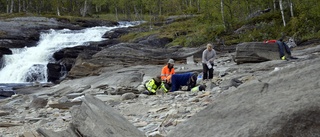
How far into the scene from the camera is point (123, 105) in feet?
48.1

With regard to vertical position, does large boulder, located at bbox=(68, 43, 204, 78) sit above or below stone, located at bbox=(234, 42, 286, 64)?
below

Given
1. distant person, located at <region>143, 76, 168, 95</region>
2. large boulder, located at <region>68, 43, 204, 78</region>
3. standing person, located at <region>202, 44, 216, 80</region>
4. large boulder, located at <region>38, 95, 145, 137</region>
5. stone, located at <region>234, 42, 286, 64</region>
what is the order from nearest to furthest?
large boulder, located at <region>38, 95, 145, 137</region> < distant person, located at <region>143, 76, 168, 95</region> < standing person, located at <region>202, 44, 216, 80</region> < stone, located at <region>234, 42, 286, 64</region> < large boulder, located at <region>68, 43, 204, 78</region>

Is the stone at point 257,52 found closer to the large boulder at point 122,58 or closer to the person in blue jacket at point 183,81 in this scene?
the person in blue jacket at point 183,81

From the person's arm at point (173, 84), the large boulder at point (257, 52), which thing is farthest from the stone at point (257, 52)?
the person's arm at point (173, 84)

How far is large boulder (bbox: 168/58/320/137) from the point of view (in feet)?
15.1

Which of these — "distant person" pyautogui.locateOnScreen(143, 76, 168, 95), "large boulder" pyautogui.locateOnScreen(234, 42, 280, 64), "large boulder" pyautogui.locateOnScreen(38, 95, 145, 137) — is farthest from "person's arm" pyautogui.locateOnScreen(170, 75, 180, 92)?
"large boulder" pyautogui.locateOnScreen(38, 95, 145, 137)

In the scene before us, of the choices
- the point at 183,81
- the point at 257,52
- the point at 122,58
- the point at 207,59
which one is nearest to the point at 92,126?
the point at 183,81

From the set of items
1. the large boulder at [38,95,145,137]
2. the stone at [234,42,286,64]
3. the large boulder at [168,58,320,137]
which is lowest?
the stone at [234,42,286,64]

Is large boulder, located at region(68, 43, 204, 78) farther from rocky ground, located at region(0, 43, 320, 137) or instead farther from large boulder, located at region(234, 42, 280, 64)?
large boulder, located at region(234, 42, 280, 64)

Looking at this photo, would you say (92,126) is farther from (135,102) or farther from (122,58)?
(122,58)

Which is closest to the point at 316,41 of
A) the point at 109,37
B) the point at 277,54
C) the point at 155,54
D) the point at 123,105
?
the point at 277,54

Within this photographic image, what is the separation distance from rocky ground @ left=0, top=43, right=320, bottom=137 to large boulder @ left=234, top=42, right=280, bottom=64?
0.89 meters

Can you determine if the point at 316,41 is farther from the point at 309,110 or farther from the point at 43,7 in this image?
the point at 43,7

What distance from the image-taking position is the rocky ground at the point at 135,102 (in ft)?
30.8
